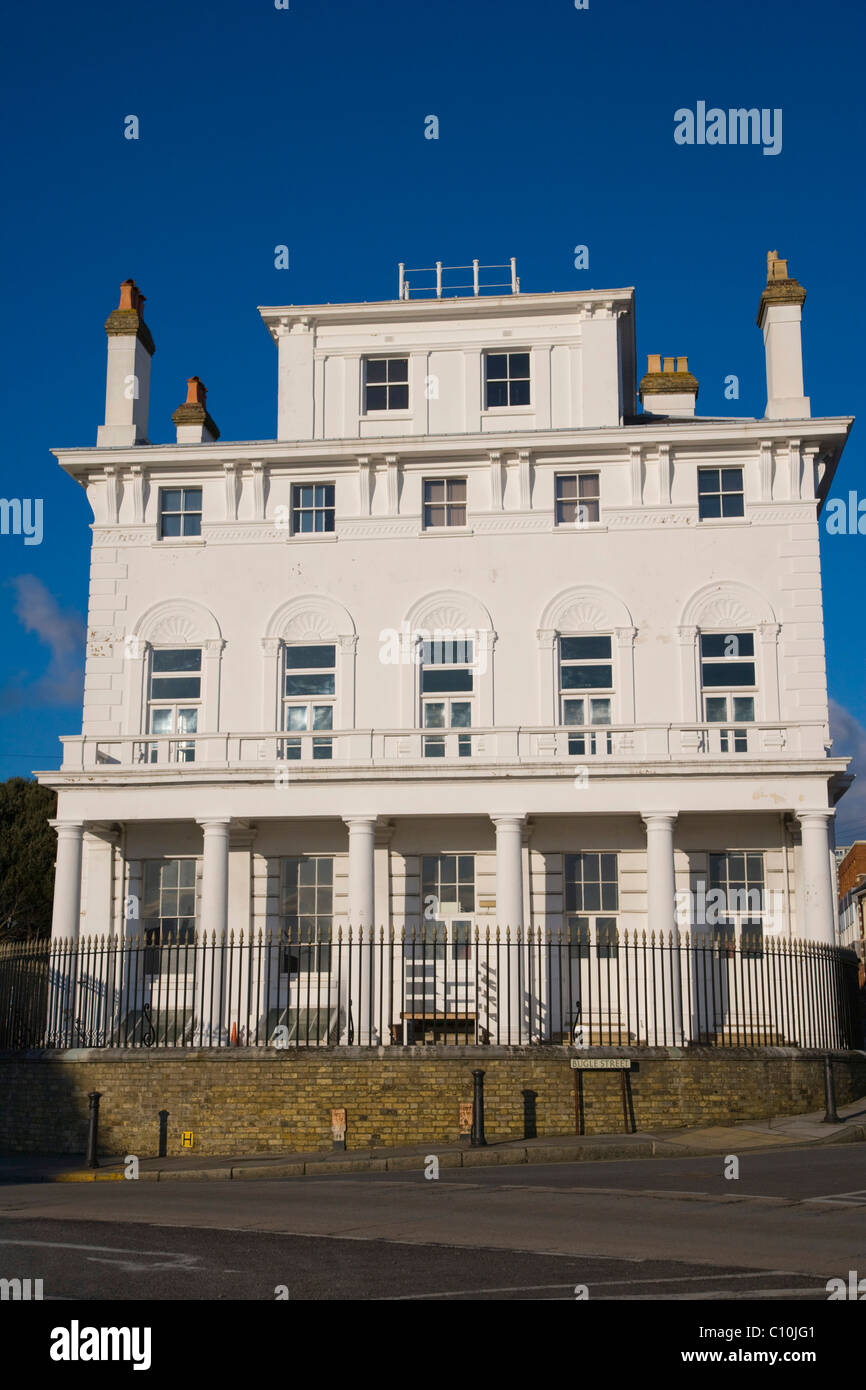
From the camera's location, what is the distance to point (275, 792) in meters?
26.8

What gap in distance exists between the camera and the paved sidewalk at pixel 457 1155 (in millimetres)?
18500

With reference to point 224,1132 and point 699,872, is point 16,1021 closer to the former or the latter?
point 224,1132

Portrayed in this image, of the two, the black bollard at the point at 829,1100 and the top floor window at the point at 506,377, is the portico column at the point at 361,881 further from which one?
the top floor window at the point at 506,377

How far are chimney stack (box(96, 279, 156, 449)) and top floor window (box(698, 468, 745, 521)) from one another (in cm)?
1225

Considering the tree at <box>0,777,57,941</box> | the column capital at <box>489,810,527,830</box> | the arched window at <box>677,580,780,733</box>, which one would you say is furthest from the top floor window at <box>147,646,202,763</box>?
the tree at <box>0,777,57,941</box>

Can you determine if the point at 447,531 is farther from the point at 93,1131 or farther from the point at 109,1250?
the point at 109,1250

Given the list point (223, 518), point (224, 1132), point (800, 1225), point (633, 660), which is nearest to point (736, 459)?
point (633, 660)

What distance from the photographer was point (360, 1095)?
20547mm

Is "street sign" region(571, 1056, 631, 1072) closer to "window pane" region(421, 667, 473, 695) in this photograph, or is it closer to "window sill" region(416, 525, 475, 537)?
"window pane" region(421, 667, 473, 695)

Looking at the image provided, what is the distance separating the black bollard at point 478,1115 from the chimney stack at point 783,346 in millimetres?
16096

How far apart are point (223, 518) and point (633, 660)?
9213 mm

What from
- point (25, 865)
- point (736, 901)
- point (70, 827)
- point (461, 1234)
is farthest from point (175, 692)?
point (25, 865)

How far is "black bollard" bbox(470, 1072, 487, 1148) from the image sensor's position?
771 inches

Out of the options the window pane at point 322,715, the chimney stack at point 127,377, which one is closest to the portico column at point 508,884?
the window pane at point 322,715
